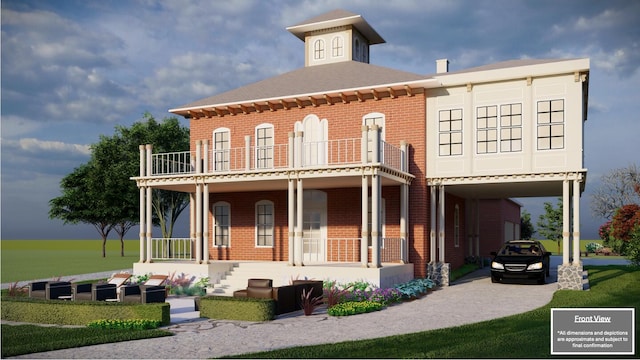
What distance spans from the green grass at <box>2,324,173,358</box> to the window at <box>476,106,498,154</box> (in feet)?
41.8

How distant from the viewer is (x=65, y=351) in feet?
31.8

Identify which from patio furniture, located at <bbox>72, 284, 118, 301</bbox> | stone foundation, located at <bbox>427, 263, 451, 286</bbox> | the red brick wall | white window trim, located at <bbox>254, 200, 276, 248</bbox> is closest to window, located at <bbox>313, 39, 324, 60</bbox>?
the red brick wall

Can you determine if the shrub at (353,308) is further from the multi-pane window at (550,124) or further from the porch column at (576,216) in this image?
the multi-pane window at (550,124)

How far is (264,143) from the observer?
22578 millimetres

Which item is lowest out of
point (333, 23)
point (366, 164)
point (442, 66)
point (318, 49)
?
point (366, 164)

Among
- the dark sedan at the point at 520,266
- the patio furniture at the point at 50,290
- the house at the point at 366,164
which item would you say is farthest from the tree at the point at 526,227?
the patio furniture at the point at 50,290

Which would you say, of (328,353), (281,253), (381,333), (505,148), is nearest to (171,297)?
(281,253)

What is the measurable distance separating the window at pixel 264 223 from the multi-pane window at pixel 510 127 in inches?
363

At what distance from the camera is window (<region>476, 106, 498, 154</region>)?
63.9 ft

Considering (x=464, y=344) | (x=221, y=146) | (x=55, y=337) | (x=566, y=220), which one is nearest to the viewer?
(x=464, y=344)

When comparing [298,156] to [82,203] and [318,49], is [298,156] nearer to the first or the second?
[318,49]

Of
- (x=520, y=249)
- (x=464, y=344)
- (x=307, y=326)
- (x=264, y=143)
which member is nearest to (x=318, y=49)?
(x=264, y=143)

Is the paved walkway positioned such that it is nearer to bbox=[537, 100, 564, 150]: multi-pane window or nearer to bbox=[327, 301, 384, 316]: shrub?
bbox=[327, 301, 384, 316]: shrub

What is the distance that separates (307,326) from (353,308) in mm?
1987
